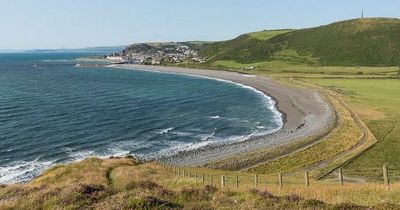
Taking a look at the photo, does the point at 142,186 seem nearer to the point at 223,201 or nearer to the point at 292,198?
the point at 223,201

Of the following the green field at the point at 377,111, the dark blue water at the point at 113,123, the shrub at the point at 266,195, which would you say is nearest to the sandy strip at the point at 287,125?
the dark blue water at the point at 113,123

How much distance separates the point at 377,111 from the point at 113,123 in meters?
59.2

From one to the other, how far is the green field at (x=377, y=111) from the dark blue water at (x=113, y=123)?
20619 mm

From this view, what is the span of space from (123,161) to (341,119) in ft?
181

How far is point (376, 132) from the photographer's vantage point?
75.2m

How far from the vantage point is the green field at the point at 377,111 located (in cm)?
5828

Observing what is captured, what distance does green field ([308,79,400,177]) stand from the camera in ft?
191

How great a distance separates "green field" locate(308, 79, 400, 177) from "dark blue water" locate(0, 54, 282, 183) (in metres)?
20.6

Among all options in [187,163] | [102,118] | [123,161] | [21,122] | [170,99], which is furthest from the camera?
[170,99]

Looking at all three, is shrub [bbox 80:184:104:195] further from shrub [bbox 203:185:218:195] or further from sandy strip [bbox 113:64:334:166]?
sandy strip [bbox 113:64:334:166]

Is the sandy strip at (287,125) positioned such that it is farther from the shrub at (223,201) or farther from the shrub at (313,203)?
the shrub at (313,203)

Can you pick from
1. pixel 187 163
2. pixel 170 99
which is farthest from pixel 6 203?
pixel 170 99

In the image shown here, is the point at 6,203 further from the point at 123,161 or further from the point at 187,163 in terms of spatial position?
the point at 187,163

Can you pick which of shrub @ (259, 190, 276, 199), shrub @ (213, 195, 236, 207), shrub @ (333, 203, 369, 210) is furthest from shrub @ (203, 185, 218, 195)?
shrub @ (333, 203, 369, 210)
